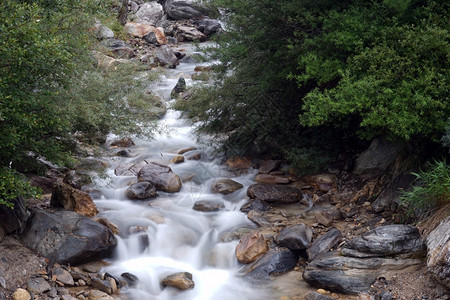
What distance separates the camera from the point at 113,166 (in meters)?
11.8

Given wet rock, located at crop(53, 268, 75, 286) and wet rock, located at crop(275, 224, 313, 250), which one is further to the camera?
wet rock, located at crop(275, 224, 313, 250)

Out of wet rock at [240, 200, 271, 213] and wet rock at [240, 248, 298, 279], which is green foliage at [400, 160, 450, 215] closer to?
wet rock at [240, 248, 298, 279]

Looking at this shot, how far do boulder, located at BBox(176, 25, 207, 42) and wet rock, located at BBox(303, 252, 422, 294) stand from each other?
2029 cm

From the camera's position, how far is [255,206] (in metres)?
9.58

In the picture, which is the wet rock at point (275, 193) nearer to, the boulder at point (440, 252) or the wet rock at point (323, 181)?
the wet rock at point (323, 181)

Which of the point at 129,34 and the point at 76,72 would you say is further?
the point at 129,34

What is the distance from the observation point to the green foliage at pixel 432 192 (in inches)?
263

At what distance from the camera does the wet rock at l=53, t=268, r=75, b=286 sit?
6624 millimetres

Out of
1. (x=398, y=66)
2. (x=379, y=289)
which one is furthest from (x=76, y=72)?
(x=379, y=289)

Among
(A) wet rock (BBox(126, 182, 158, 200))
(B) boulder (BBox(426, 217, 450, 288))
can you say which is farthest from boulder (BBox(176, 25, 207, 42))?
(B) boulder (BBox(426, 217, 450, 288))

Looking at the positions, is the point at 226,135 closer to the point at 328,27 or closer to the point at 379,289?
the point at 328,27

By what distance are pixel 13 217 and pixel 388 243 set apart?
19.4ft

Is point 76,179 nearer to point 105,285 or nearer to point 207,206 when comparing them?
point 207,206

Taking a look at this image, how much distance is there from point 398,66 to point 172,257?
17.0 feet
